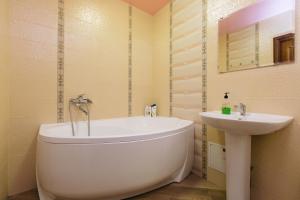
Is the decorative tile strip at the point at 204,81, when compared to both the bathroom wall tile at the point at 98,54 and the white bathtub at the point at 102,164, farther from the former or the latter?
the bathroom wall tile at the point at 98,54

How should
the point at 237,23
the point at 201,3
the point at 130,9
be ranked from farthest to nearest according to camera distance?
1. the point at 130,9
2. the point at 201,3
3. the point at 237,23

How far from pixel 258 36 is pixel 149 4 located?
1.59 m

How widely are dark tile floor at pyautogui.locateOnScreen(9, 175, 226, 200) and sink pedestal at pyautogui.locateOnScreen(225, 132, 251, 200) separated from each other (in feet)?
0.96

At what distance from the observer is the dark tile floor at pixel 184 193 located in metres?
1.41

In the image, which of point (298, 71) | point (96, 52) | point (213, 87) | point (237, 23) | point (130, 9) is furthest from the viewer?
point (130, 9)

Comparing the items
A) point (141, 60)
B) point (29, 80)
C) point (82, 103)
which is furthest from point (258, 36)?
point (29, 80)

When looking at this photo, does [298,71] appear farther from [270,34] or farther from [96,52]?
[96,52]

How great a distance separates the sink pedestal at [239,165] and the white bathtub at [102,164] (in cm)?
51

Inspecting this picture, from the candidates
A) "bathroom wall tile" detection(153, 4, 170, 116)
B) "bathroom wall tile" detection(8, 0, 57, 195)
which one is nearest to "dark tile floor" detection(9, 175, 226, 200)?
"bathroom wall tile" detection(8, 0, 57, 195)

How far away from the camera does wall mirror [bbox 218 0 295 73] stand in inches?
45.0

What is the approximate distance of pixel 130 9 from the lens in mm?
2297

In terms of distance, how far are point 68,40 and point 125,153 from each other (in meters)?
1.42

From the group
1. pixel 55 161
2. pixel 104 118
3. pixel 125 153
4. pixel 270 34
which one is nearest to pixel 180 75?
pixel 270 34

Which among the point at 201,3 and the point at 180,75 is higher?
the point at 201,3
